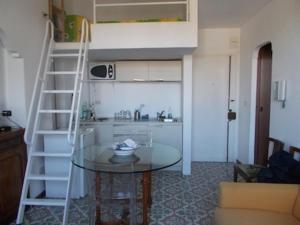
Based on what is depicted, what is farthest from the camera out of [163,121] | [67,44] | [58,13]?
[163,121]

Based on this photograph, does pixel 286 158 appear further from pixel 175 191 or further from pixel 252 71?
pixel 252 71

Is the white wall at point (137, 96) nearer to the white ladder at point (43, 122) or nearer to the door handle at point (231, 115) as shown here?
the door handle at point (231, 115)

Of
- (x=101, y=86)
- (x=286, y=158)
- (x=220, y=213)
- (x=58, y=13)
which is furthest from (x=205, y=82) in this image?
(x=220, y=213)

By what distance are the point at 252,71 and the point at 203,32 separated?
126cm

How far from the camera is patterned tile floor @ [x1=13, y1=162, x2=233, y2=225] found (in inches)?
110

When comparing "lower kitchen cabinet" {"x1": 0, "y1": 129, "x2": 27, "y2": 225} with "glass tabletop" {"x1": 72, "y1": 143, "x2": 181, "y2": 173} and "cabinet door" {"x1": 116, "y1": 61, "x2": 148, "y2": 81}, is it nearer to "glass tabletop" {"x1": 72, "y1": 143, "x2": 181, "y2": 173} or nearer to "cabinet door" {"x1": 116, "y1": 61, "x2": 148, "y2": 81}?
"glass tabletop" {"x1": 72, "y1": 143, "x2": 181, "y2": 173}

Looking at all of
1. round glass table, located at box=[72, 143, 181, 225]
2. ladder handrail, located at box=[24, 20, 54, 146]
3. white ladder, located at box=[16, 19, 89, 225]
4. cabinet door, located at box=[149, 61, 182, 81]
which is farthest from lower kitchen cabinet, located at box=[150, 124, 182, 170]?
ladder handrail, located at box=[24, 20, 54, 146]

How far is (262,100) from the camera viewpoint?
13.4 ft

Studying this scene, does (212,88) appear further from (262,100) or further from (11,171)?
(11,171)

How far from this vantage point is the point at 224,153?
4.97 m

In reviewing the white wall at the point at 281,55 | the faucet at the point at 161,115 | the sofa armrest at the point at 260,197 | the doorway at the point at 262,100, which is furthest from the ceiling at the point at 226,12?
the sofa armrest at the point at 260,197

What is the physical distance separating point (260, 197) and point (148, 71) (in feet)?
10.1

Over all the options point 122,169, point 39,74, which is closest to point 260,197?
point 122,169

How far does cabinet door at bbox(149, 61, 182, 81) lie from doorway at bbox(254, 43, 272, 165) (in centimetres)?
135
